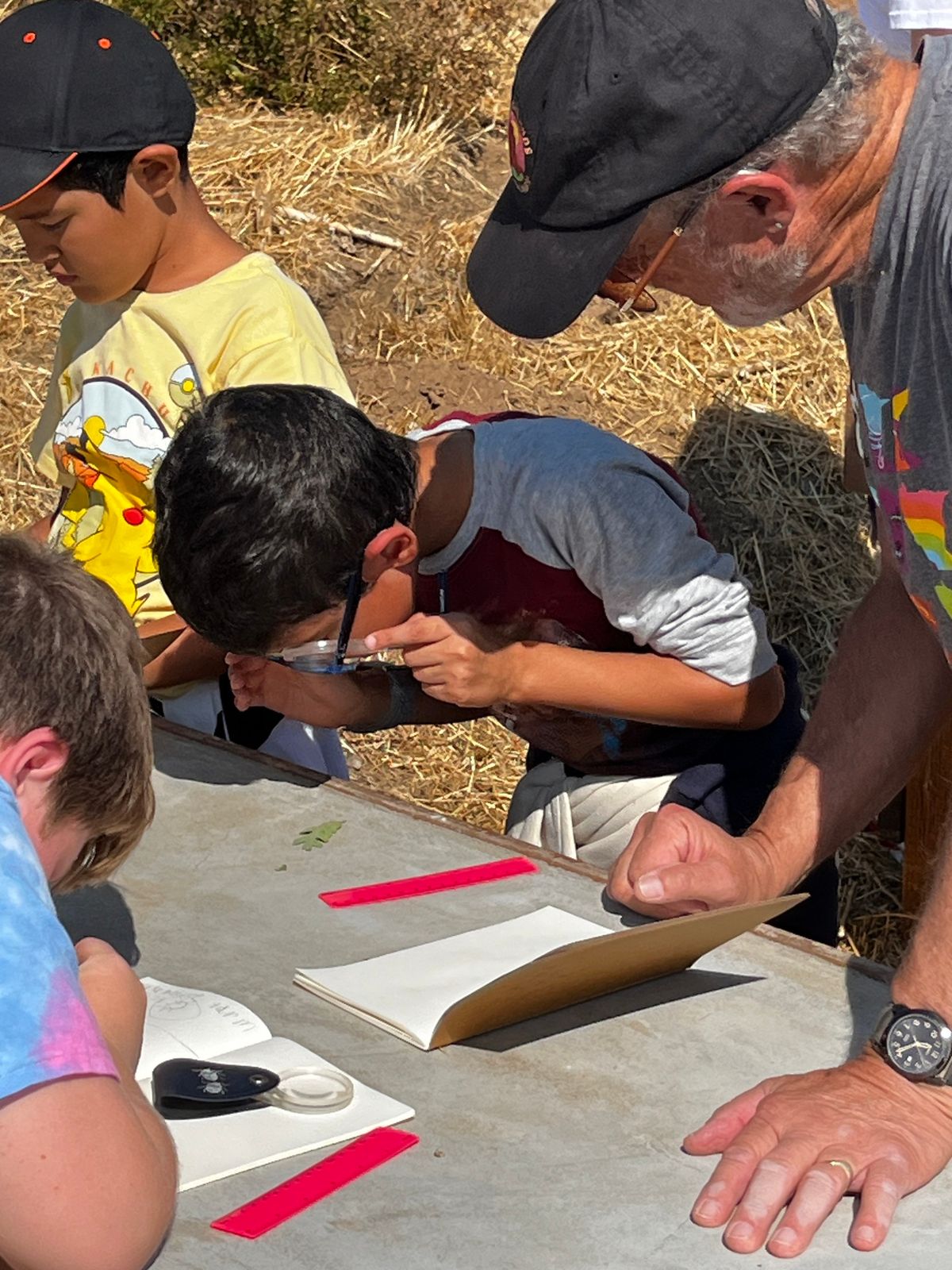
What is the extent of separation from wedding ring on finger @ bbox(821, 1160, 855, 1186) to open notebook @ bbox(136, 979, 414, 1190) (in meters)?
0.42

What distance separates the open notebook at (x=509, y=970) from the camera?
1.72 m

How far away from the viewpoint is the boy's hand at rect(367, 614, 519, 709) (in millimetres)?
2357

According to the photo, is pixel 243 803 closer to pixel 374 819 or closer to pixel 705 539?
pixel 374 819

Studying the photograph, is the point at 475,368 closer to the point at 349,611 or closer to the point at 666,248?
the point at 349,611

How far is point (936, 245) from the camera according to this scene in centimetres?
167

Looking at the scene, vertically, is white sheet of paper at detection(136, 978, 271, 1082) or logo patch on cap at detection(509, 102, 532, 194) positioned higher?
logo patch on cap at detection(509, 102, 532, 194)

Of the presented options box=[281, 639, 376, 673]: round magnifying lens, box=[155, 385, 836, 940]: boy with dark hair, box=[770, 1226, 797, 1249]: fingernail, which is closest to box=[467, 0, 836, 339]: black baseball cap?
box=[155, 385, 836, 940]: boy with dark hair

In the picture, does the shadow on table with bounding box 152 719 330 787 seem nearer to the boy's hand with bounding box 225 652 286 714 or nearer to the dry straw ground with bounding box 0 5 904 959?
the boy's hand with bounding box 225 652 286 714

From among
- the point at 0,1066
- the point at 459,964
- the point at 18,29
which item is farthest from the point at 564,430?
the point at 0,1066

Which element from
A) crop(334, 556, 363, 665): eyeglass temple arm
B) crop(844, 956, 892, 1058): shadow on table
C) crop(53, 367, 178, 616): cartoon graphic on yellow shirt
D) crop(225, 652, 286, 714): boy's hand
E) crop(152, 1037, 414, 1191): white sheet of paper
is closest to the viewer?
crop(152, 1037, 414, 1191): white sheet of paper

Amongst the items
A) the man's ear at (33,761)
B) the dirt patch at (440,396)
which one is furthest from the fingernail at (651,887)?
the dirt patch at (440,396)

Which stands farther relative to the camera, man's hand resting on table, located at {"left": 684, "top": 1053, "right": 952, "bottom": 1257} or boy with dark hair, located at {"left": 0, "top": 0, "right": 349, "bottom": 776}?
boy with dark hair, located at {"left": 0, "top": 0, "right": 349, "bottom": 776}

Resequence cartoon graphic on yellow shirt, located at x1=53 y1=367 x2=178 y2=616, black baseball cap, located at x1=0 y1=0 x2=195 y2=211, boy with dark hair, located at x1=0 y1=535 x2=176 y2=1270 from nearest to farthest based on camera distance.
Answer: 1. boy with dark hair, located at x1=0 y1=535 x2=176 y2=1270
2. black baseball cap, located at x1=0 y1=0 x2=195 y2=211
3. cartoon graphic on yellow shirt, located at x1=53 y1=367 x2=178 y2=616

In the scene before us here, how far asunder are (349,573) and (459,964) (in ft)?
1.99
